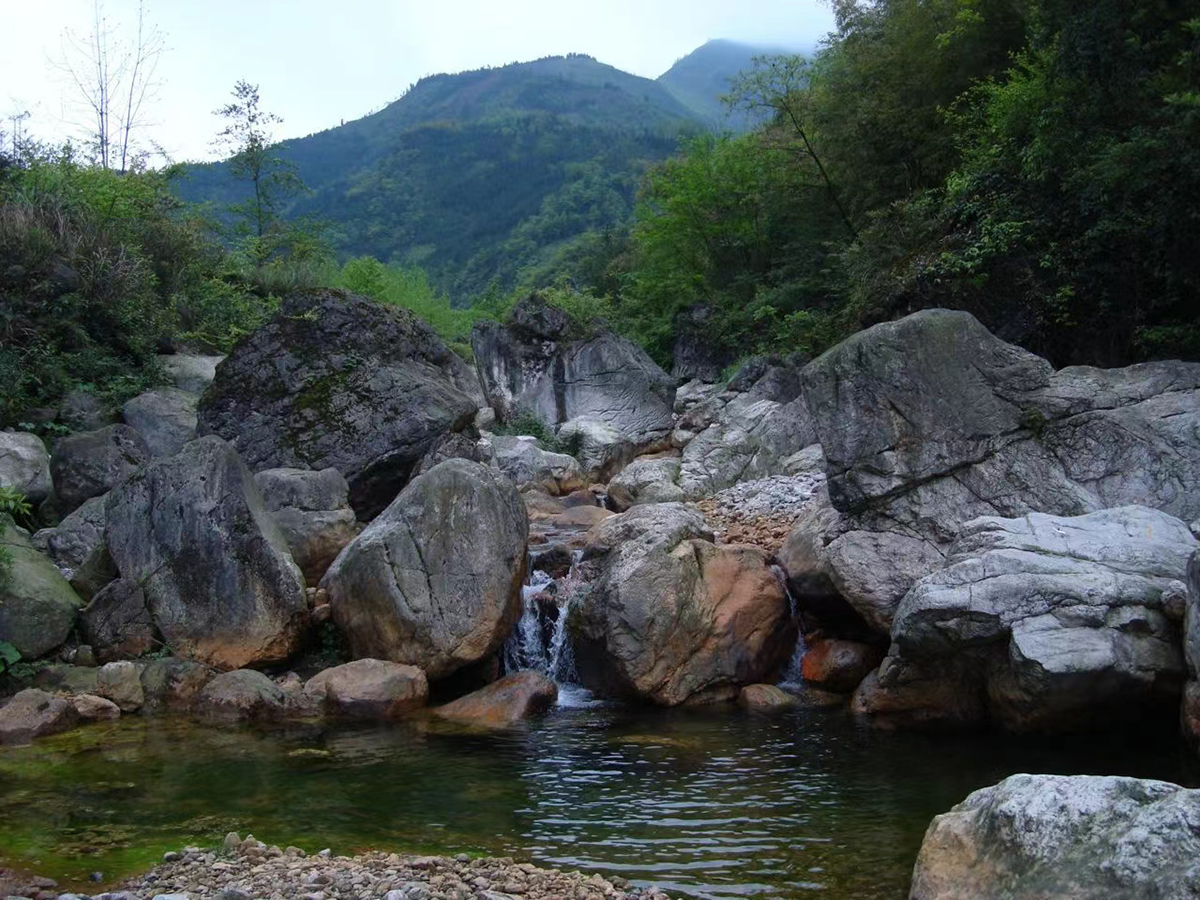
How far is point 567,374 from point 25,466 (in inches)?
662

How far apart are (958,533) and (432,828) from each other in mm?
6449

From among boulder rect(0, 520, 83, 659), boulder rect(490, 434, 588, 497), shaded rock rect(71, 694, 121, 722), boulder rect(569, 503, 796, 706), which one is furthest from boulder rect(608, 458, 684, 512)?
shaded rock rect(71, 694, 121, 722)

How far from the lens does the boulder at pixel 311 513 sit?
13180 millimetres

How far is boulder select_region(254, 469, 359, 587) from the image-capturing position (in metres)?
13.2

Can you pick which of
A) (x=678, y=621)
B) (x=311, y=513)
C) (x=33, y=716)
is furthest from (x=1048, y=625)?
(x=33, y=716)

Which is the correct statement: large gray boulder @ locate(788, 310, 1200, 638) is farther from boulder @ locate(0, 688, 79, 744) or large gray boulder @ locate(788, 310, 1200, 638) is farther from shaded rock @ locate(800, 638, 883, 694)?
boulder @ locate(0, 688, 79, 744)

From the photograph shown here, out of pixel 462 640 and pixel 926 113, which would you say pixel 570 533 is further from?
pixel 926 113

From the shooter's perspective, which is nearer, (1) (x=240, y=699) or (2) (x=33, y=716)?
(2) (x=33, y=716)

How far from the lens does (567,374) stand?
2939cm

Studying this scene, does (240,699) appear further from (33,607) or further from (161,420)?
(161,420)

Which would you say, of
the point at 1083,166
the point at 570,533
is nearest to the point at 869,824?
the point at 570,533

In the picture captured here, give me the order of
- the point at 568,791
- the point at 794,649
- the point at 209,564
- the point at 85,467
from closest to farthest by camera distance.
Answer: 1. the point at 568,791
2. the point at 209,564
3. the point at 794,649
4. the point at 85,467

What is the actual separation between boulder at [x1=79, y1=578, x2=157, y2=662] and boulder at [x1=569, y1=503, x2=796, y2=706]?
→ 525 centimetres

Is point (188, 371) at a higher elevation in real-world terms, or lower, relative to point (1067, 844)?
higher
